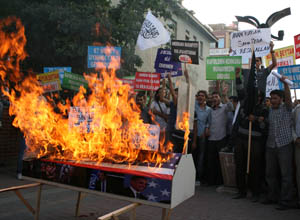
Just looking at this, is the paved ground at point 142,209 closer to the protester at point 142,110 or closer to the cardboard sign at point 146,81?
the protester at point 142,110

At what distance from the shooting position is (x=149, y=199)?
307 centimetres

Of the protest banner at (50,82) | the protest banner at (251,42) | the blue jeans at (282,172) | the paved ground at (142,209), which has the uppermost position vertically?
the protest banner at (251,42)

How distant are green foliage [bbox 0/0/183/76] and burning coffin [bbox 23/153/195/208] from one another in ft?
26.6

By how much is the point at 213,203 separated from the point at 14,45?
4684mm

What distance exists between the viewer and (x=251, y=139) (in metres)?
5.88

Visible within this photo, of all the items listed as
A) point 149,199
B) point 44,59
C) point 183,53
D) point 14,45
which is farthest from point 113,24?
point 149,199

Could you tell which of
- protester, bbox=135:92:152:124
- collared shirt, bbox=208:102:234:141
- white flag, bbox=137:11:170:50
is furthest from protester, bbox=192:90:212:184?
white flag, bbox=137:11:170:50

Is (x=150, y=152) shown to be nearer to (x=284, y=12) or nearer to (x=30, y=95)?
(x=30, y=95)

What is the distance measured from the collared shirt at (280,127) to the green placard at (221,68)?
3.83 m

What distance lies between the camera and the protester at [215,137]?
7.00 m

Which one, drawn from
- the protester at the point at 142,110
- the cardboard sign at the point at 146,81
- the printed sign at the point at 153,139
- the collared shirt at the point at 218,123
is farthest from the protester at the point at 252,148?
the cardboard sign at the point at 146,81

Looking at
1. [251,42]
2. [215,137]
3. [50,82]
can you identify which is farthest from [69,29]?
[215,137]

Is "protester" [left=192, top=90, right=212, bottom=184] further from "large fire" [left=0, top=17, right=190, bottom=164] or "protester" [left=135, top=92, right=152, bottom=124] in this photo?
"large fire" [left=0, top=17, right=190, bottom=164]

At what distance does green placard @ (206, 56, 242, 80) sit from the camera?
9.21 meters
